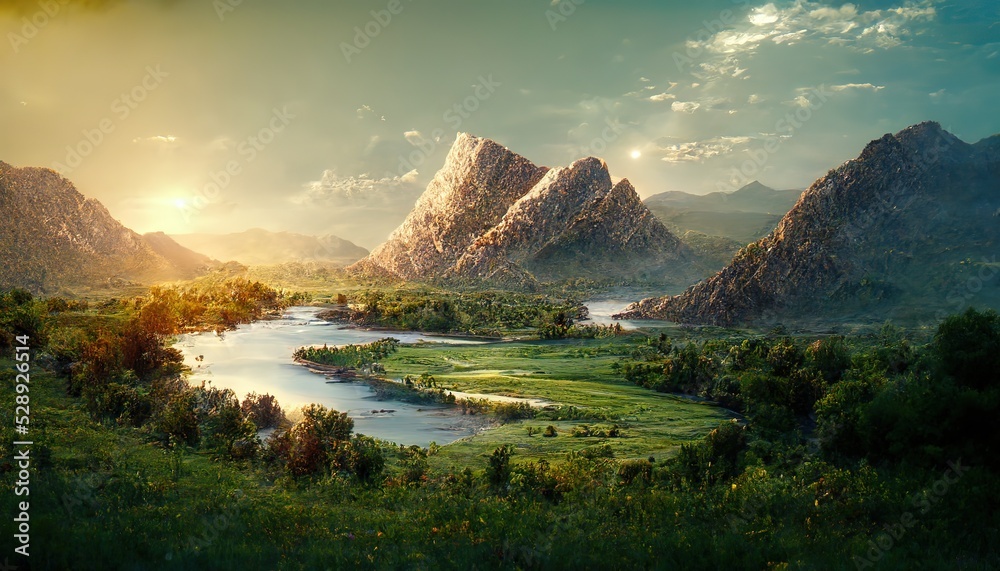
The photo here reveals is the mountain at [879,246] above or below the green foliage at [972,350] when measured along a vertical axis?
above

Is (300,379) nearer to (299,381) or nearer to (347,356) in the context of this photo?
(299,381)

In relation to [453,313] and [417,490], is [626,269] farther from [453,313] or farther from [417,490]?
[417,490]

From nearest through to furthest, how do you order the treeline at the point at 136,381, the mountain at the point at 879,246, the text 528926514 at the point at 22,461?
the text 528926514 at the point at 22,461, the treeline at the point at 136,381, the mountain at the point at 879,246

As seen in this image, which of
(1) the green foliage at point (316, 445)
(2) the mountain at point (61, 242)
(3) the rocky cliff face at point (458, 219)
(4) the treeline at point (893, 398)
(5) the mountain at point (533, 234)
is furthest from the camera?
(3) the rocky cliff face at point (458, 219)

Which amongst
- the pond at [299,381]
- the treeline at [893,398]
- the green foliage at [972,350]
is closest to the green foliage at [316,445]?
the pond at [299,381]

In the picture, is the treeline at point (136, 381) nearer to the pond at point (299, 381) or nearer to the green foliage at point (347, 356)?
the pond at point (299, 381)

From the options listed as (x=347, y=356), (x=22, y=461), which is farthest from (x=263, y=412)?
(x=347, y=356)

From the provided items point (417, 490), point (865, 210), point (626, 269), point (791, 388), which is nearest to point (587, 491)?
point (417, 490)
